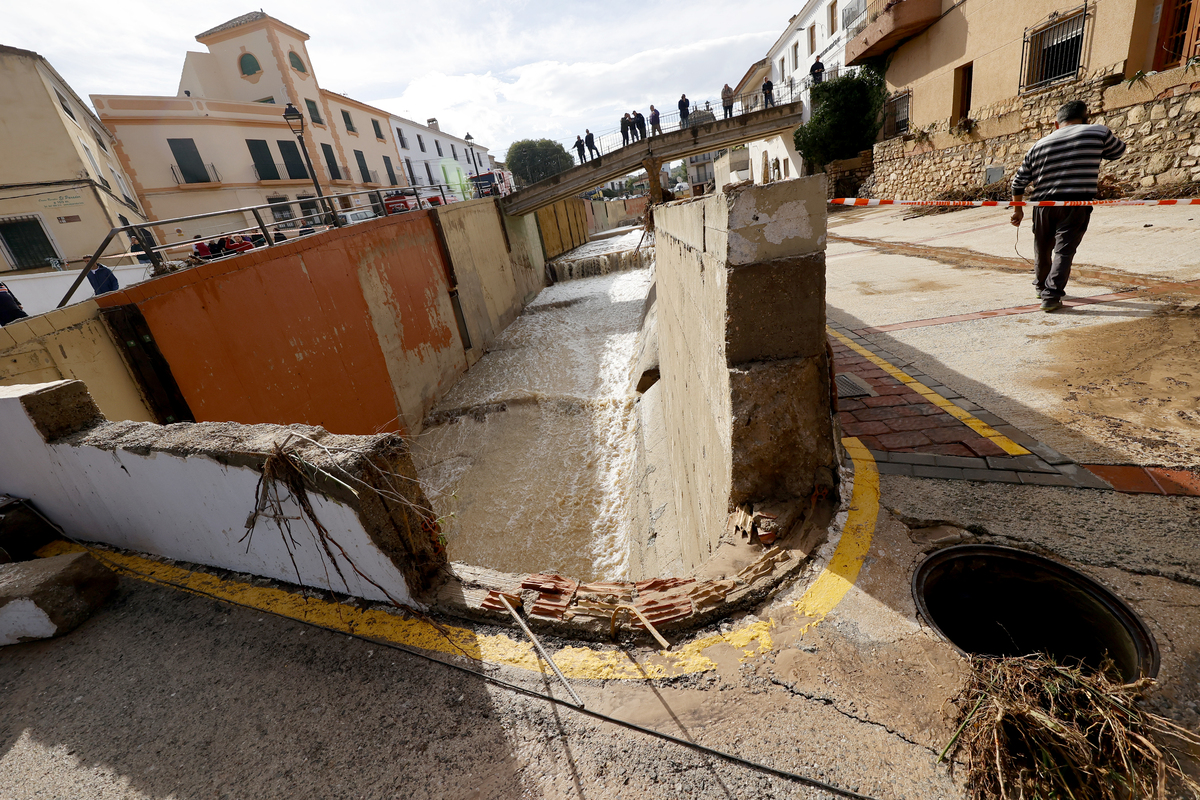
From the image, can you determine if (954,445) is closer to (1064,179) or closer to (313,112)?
(1064,179)

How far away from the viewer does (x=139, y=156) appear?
19766 mm

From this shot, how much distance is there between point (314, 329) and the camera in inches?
297

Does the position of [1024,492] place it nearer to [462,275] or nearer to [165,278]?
[165,278]

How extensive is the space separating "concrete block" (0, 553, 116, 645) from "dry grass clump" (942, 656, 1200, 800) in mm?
4132

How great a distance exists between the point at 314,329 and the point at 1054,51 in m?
18.1

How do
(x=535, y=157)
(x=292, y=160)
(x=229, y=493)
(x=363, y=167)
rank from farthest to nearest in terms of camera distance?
1. (x=535, y=157)
2. (x=363, y=167)
3. (x=292, y=160)
4. (x=229, y=493)

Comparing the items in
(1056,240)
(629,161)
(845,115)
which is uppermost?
(845,115)

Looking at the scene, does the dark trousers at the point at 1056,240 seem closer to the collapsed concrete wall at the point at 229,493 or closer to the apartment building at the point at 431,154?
the collapsed concrete wall at the point at 229,493

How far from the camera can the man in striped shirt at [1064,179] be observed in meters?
4.63

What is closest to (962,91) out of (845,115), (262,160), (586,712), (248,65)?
(845,115)

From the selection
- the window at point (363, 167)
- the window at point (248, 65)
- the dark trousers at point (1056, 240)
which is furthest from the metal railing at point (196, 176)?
the dark trousers at point (1056, 240)

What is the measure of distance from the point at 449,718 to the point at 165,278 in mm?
6308

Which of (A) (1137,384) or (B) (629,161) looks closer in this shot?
(A) (1137,384)

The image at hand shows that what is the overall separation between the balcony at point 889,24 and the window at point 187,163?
90.4 feet
